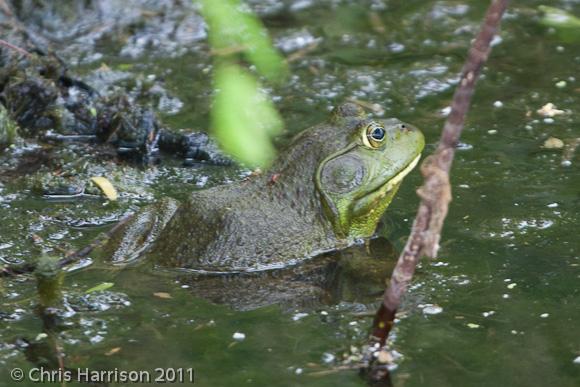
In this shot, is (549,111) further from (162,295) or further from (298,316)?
(162,295)

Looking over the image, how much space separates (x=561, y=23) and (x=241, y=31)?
612cm

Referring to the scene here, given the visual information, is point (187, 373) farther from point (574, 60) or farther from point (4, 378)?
point (574, 60)

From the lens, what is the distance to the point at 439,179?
10.2 feet

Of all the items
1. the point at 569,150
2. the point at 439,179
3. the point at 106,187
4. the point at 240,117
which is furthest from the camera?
the point at 569,150

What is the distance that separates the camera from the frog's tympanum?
14.8ft

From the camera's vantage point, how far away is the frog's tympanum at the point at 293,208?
4.52 metres

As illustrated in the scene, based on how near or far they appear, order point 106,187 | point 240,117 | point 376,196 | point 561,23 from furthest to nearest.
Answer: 1. point 561,23
2. point 106,187
3. point 376,196
4. point 240,117

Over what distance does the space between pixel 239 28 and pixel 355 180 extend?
3.25 m

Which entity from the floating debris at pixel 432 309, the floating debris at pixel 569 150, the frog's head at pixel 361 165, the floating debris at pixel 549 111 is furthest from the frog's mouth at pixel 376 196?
the floating debris at pixel 549 111

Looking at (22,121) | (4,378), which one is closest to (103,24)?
(22,121)

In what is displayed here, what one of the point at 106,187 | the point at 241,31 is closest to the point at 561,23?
the point at 106,187

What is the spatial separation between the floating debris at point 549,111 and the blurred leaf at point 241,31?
4846 millimetres

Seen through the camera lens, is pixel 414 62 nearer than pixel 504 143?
No

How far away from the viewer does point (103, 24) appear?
308 inches
